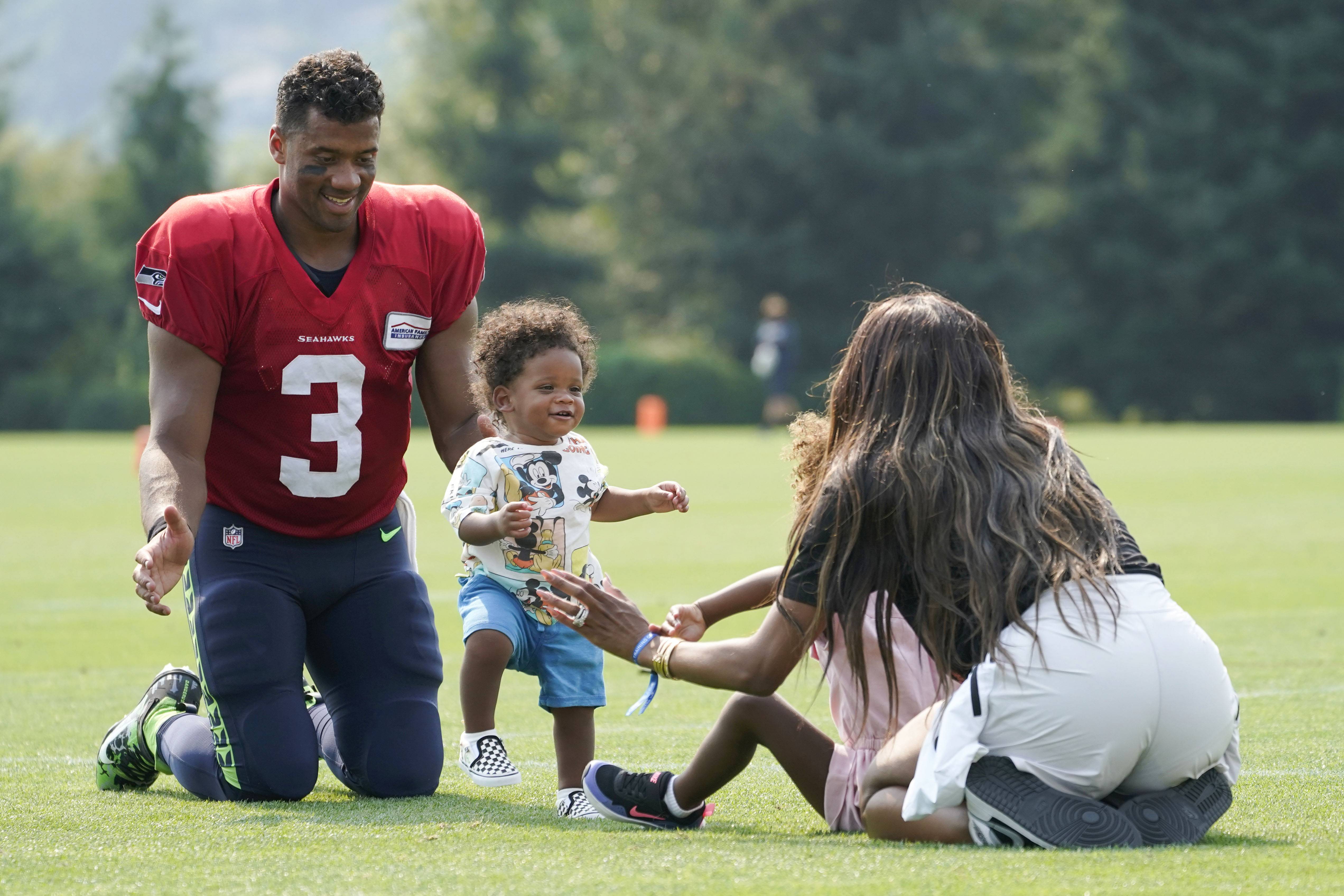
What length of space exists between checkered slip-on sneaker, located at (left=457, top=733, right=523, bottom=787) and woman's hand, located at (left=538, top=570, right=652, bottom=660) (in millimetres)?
767

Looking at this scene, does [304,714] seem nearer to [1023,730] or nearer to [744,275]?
[1023,730]

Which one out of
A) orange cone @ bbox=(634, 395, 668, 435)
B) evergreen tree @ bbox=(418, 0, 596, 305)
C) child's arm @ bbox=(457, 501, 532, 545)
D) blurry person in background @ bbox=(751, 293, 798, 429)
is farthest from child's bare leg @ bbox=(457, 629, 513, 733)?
evergreen tree @ bbox=(418, 0, 596, 305)

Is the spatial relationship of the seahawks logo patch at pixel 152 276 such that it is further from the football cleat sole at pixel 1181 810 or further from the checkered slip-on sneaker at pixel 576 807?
the football cleat sole at pixel 1181 810

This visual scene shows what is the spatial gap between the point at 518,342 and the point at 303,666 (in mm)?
1158

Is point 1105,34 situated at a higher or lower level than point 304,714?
higher

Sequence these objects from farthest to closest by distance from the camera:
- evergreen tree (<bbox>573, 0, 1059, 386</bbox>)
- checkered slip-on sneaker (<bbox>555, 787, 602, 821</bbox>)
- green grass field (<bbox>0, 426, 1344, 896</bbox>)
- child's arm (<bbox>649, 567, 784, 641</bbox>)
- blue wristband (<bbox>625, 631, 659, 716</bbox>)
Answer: evergreen tree (<bbox>573, 0, 1059, 386</bbox>) < checkered slip-on sneaker (<bbox>555, 787, 602, 821</bbox>) < child's arm (<bbox>649, 567, 784, 641</bbox>) < blue wristband (<bbox>625, 631, 659, 716</bbox>) < green grass field (<bbox>0, 426, 1344, 896</bbox>)

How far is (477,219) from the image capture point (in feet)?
16.9

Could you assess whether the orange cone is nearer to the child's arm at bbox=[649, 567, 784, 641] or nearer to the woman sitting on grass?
the child's arm at bbox=[649, 567, 784, 641]

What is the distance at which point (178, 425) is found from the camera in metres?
4.54

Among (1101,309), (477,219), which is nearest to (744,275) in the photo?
(1101,309)

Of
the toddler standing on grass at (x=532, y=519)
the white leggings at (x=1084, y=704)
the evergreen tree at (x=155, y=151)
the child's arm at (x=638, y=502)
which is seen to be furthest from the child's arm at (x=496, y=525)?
the evergreen tree at (x=155, y=151)

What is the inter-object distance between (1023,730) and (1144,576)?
44 centimetres

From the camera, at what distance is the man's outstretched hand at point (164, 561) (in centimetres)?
399

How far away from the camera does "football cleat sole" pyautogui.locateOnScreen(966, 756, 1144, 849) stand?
345cm
